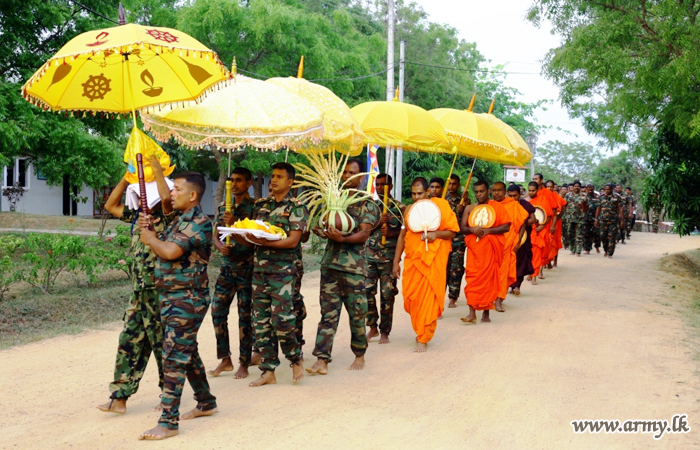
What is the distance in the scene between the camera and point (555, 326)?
9461 mm

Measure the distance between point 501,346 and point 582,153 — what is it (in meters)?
70.9

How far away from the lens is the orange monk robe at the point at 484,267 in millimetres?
9594

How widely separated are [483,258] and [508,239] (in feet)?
3.80

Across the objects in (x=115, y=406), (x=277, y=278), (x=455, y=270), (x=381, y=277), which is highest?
(x=277, y=278)

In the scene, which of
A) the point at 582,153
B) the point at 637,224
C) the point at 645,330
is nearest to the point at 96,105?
the point at 645,330

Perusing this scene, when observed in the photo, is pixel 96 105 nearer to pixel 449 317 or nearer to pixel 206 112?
pixel 206 112

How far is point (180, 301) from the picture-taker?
488 centimetres

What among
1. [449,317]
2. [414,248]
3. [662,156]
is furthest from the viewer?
[662,156]

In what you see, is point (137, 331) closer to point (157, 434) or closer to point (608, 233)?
point (157, 434)

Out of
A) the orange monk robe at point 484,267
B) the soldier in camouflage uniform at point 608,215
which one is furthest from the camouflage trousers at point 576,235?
the orange monk robe at point 484,267

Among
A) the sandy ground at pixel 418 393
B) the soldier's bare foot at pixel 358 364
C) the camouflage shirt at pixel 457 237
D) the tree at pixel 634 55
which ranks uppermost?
the tree at pixel 634 55

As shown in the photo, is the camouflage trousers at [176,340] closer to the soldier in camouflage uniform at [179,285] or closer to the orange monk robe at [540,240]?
the soldier in camouflage uniform at [179,285]

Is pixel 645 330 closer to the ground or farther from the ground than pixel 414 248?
closer to the ground

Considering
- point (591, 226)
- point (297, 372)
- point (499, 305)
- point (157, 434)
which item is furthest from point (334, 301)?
point (591, 226)
